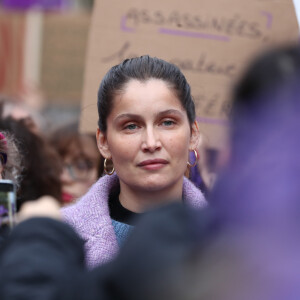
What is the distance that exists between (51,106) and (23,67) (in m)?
0.90

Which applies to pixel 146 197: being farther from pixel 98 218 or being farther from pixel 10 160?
pixel 10 160

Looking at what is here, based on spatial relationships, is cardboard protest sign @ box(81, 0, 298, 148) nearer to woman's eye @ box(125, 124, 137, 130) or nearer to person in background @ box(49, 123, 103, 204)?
person in background @ box(49, 123, 103, 204)

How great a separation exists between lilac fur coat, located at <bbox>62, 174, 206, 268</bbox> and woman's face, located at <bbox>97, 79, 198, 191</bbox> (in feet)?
0.31

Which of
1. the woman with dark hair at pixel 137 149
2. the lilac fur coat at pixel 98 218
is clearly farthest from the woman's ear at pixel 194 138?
the lilac fur coat at pixel 98 218

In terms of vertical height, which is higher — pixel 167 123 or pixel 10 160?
pixel 167 123

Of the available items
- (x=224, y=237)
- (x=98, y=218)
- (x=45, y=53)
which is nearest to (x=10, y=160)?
(x=98, y=218)

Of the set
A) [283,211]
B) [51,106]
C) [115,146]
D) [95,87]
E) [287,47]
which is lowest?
[51,106]

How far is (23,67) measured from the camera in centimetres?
1212

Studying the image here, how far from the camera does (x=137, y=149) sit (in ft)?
7.64

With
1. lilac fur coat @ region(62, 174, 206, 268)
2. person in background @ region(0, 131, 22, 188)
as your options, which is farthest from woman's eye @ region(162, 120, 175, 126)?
A: person in background @ region(0, 131, 22, 188)

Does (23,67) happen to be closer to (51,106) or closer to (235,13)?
(51,106)

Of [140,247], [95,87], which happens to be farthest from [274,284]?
[95,87]

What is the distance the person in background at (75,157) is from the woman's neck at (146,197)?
80.8 inches

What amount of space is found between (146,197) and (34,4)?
10391 millimetres
